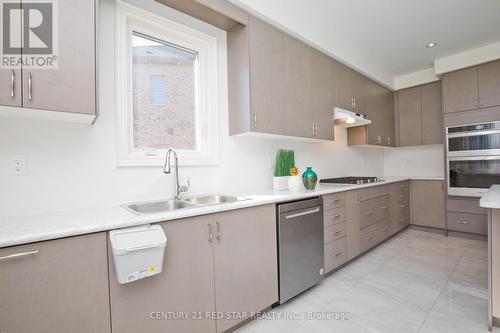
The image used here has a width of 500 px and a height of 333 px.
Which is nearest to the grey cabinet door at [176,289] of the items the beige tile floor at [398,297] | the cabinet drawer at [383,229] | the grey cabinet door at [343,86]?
the beige tile floor at [398,297]

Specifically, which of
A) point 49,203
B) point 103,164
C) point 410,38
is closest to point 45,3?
point 103,164

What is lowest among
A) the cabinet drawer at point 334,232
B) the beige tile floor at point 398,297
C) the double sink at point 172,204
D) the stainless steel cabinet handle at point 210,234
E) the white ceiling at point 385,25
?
the beige tile floor at point 398,297

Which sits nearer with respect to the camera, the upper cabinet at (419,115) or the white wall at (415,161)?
the upper cabinet at (419,115)

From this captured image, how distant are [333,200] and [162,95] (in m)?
1.88

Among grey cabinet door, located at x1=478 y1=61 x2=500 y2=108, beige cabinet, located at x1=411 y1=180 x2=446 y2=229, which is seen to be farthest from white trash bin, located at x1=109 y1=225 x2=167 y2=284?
grey cabinet door, located at x1=478 y1=61 x2=500 y2=108

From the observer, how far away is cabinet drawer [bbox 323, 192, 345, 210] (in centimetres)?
230

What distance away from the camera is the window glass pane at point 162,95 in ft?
6.08

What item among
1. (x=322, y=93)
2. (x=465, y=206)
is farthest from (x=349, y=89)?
(x=465, y=206)

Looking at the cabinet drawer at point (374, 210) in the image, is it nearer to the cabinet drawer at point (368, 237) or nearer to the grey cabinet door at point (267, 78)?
the cabinet drawer at point (368, 237)

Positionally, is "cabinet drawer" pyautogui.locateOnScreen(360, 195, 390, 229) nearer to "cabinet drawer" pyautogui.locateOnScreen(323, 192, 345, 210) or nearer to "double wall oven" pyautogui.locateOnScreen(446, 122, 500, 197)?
"cabinet drawer" pyautogui.locateOnScreen(323, 192, 345, 210)

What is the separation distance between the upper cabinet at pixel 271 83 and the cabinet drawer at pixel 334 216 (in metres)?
0.83

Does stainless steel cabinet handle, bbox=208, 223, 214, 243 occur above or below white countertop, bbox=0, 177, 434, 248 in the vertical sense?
below

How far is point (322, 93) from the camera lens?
278cm

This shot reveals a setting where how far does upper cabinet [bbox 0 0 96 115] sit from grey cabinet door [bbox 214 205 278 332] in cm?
101
